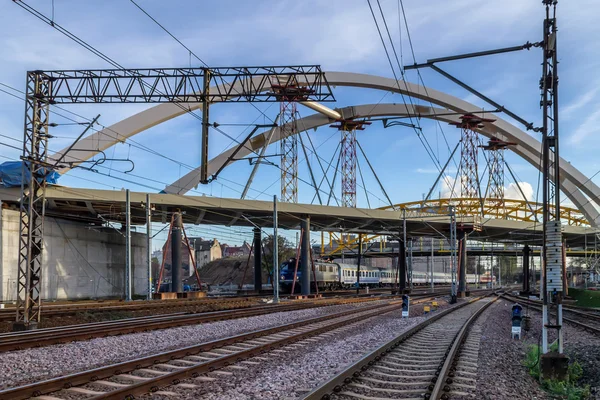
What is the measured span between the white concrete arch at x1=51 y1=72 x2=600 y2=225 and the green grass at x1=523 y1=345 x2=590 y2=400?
27.4 m

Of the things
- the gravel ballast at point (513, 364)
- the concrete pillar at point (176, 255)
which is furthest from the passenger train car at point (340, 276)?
the gravel ballast at point (513, 364)

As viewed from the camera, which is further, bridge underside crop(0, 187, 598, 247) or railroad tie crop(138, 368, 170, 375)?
bridge underside crop(0, 187, 598, 247)

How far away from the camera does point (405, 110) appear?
70812 mm

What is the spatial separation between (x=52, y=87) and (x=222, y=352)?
42.0 ft

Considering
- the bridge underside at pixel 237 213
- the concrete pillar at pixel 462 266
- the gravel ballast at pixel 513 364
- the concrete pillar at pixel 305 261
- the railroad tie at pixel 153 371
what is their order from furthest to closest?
the concrete pillar at pixel 462 266, the concrete pillar at pixel 305 261, the bridge underside at pixel 237 213, the railroad tie at pixel 153 371, the gravel ballast at pixel 513 364

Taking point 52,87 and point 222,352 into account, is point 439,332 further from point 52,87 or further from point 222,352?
point 52,87

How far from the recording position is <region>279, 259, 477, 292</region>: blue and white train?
60.4 meters

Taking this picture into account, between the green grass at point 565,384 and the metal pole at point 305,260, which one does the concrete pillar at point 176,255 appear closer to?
the metal pole at point 305,260

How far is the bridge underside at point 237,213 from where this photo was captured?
4094cm

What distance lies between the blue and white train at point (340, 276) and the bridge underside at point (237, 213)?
504 centimetres

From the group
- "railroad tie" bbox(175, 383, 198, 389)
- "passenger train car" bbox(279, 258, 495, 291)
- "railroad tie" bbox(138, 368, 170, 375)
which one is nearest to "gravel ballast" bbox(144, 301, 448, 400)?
"railroad tie" bbox(175, 383, 198, 389)

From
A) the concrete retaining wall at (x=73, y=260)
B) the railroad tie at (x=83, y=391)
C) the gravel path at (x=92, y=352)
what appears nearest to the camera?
the railroad tie at (x=83, y=391)

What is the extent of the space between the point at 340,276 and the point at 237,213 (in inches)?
1085

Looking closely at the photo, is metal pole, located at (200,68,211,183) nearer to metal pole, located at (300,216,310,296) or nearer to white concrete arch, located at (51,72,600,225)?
white concrete arch, located at (51,72,600,225)
